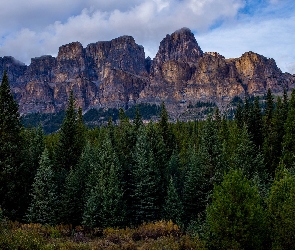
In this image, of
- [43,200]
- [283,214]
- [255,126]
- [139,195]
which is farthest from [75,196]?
[255,126]

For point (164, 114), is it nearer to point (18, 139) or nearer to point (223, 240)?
point (18, 139)

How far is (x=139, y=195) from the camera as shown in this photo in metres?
33.4

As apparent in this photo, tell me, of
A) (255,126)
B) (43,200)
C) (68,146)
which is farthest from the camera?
(255,126)

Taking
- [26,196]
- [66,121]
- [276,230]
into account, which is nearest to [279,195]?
[276,230]

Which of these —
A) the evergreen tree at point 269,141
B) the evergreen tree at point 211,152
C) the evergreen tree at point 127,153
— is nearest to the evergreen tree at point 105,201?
the evergreen tree at point 127,153

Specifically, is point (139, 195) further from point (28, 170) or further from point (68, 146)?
point (68, 146)

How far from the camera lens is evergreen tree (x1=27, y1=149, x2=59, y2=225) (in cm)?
2873

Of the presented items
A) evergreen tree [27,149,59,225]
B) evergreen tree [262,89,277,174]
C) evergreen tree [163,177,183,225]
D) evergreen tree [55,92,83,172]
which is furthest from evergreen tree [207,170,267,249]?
evergreen tree [262,89,277,174]

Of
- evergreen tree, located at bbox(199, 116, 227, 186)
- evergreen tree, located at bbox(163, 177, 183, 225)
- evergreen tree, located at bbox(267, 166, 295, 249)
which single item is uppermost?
evergreen tree, located at bbox(199, 116, 227, 186)

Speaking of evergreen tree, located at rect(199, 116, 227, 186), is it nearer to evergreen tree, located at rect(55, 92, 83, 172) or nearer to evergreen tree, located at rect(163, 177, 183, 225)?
evergreen tree, located at rect(163, 177, 183, 225)

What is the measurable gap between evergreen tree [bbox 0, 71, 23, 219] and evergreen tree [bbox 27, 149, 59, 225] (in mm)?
2481

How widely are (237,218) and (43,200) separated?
17837mm

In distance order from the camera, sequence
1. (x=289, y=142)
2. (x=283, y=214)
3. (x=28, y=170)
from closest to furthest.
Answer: (x=283, y=214), (x=28, y=170), (x=289, y=142)

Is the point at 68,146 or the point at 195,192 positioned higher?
the point at 68,146
